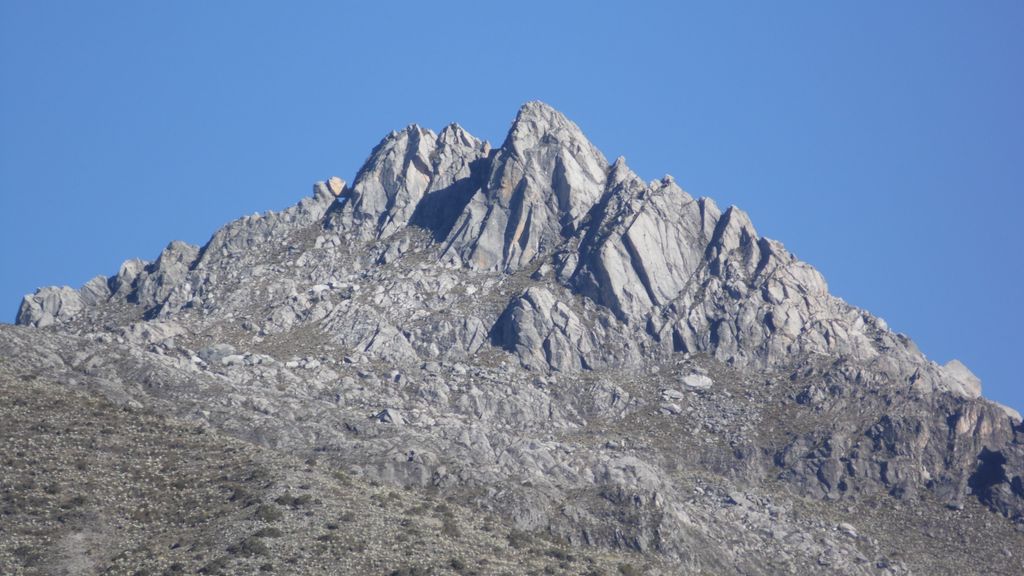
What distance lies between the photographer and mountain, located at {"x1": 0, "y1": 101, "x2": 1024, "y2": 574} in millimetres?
101312

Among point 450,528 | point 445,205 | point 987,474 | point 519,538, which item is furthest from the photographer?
point 445,205

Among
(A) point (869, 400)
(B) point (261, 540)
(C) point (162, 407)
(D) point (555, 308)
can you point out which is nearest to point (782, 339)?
(A) point (869, 400)

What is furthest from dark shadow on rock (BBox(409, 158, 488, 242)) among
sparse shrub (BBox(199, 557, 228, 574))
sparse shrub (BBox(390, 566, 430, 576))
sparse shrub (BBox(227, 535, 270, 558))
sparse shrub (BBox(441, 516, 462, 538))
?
sparse shrub (BBox(199, 557, 228, 574))

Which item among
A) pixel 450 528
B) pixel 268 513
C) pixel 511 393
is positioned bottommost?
pixel 268 513

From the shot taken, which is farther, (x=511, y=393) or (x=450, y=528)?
(x=511, y=393)

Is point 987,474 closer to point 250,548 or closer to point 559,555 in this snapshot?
point 559,555

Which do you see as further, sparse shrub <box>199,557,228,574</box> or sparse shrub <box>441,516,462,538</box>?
sparse shrub <box>441,516,462,538</box>

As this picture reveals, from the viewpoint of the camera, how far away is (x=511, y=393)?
482ft

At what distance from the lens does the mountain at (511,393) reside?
101 m

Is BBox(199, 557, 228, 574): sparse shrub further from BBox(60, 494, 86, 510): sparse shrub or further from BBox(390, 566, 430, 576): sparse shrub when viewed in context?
BBox(60, 494, 86, 510): sparse shrub

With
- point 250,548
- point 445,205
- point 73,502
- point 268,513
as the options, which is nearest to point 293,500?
point 268,513

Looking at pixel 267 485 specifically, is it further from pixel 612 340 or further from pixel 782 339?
pixel 782 339

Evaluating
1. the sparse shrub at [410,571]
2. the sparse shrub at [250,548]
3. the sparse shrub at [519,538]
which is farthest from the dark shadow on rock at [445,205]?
the sparse shrub at [410,571]

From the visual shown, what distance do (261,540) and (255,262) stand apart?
8834 cm
